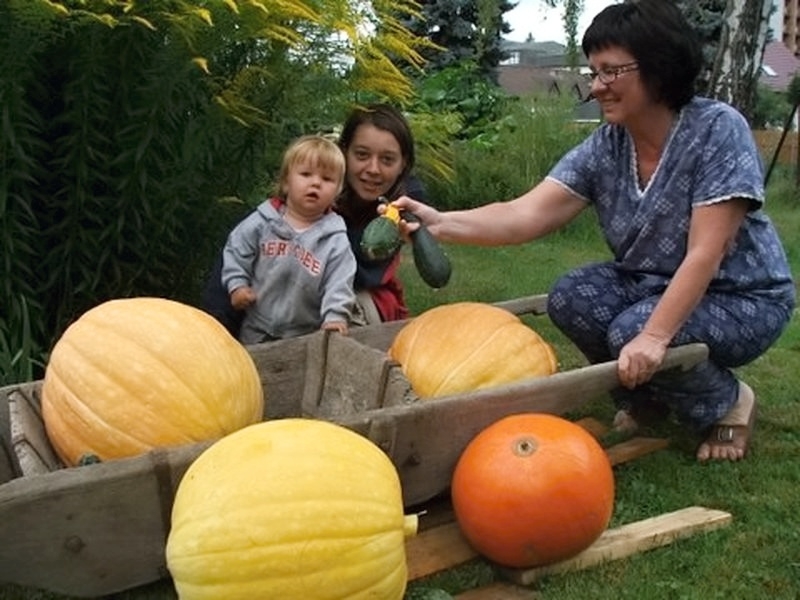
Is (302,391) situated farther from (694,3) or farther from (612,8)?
(694,3)

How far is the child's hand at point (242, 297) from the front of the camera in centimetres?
368

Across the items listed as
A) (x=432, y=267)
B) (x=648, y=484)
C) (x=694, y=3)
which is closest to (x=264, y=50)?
(x=432, y=267)

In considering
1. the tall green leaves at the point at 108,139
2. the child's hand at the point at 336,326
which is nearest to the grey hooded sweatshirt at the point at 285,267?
the child's hand at the point at 336,326

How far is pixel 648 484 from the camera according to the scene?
3.24 meters

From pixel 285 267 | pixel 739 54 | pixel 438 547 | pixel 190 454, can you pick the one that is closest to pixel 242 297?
pixel 285 267

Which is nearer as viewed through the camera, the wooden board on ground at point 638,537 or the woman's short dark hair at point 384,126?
the wooden board on ground at point 638,537

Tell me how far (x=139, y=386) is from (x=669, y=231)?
5.75 feet

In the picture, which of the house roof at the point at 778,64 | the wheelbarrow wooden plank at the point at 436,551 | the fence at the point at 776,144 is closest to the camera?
the wheelbarrow wooden plank at the point at 436,551

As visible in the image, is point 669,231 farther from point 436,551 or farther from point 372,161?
point 436,551

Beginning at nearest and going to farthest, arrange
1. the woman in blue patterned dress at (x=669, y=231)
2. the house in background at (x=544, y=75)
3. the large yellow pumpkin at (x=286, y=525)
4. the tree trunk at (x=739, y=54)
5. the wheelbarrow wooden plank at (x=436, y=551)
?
the large yellow pumpkin at (x=286, y=525) < the wheelbarrow wooden plank at (x=436, y=551) < the woman in blue patterned dress at (x=669, y=231) < the tree trunk at (x=739, y=54) < the house in background at (x=544, y=75)

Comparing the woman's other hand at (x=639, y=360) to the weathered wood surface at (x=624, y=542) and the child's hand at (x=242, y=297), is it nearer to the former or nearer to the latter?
the weathered wood surface at (x=624, y=542)

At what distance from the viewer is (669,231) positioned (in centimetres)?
343

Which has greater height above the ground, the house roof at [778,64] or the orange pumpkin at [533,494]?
the orange pumpkin at [533,494]

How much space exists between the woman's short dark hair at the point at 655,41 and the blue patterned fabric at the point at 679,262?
125 mm
